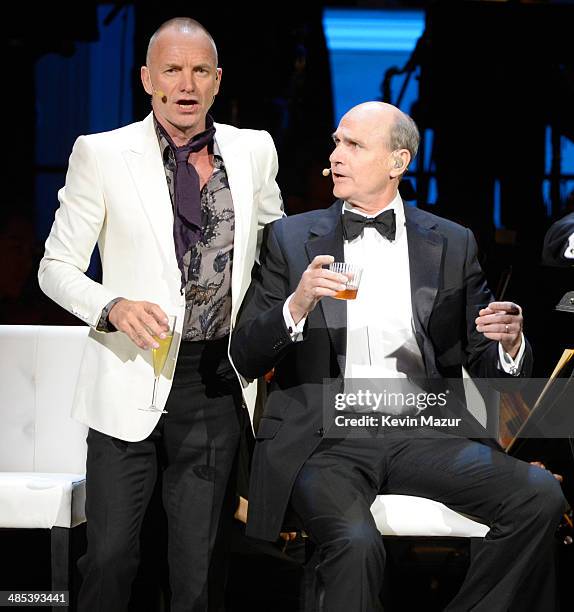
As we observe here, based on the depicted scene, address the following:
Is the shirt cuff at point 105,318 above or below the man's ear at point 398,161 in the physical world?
below

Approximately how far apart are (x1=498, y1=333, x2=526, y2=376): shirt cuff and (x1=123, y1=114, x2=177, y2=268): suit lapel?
97 centimetres

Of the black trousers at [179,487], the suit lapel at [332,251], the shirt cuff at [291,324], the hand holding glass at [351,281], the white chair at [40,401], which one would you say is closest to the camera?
the hand holding glass at [351,281]

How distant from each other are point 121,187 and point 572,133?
2.42 meters

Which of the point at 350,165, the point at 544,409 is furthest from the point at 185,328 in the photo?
the point at 544,409

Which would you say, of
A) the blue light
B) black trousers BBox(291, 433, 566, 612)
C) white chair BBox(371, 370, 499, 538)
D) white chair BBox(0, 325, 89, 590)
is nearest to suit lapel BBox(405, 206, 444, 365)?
black trousers BBox(291, 433, 566, 612)

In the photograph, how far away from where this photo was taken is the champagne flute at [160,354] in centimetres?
262

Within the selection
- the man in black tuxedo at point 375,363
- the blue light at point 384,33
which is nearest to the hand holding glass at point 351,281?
the man in black tuxedo at point 375,363

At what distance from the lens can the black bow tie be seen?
2.97m

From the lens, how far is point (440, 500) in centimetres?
286

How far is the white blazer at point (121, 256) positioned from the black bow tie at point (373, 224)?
30 cm

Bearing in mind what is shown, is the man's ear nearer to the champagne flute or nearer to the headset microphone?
the headset microphone

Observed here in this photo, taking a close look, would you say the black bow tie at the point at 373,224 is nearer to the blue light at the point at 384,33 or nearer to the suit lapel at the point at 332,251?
the suit lapel at the point at 332,251

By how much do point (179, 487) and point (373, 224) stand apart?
963 mm

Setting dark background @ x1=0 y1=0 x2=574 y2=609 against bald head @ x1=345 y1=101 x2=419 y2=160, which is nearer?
bald head @ x1=345 y1=101 x2=419 y2=160
